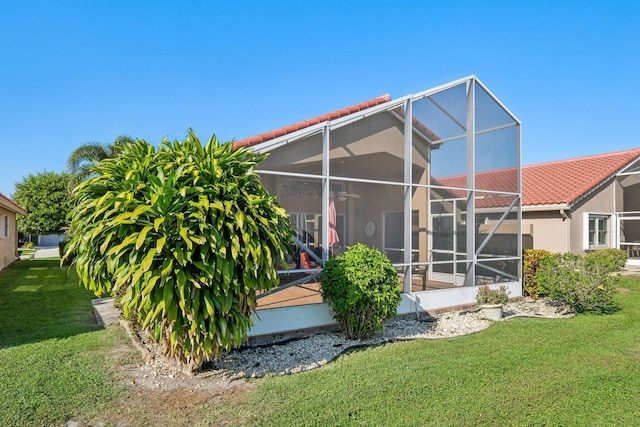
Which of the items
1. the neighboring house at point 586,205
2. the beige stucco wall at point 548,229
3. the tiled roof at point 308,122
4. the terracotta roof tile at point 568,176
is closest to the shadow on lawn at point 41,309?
the tiled roof at point 308,122

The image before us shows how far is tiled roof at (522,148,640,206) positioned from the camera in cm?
1614

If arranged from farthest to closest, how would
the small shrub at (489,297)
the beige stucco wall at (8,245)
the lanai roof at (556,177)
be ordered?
the beige stucco wall at (8,245) < the lanai roof at (556,177) < the small shrub at (489,297)

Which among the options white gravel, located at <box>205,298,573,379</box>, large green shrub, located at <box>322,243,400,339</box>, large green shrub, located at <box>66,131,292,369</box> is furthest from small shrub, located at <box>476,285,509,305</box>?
large green shrub, located at <box>66,131,292,369</box>

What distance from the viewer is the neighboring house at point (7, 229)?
57.6ft

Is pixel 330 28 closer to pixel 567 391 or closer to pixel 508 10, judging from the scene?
pixel 508 10

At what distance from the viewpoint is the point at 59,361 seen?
5805 mm

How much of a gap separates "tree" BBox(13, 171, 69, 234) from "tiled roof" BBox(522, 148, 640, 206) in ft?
120

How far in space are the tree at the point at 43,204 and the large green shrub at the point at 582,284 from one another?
1507 inches

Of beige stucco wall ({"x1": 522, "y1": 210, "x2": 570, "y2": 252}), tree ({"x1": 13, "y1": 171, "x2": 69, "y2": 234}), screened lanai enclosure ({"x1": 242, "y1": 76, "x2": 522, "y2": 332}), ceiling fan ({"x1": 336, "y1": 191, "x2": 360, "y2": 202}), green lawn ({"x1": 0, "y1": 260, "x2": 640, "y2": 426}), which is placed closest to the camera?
green lawn ({"x1": 0, "y1": 260, "x2": 640, "y2": 426})

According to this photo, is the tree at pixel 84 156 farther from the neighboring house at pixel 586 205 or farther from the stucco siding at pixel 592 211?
the stucco siding at pixel 592 211

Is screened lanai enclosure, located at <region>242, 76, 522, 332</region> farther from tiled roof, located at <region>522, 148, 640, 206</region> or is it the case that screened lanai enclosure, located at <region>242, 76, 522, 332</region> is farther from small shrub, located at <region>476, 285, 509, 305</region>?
tiled roof, located at <region>522, 148, 640, 206</region>

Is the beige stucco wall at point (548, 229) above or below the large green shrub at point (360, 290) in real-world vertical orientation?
above

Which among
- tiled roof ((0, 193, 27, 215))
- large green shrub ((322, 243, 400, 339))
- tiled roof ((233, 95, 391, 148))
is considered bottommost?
large green shrub ((322, 243, 400, 339))

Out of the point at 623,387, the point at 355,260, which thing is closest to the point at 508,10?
the point at 355,260
